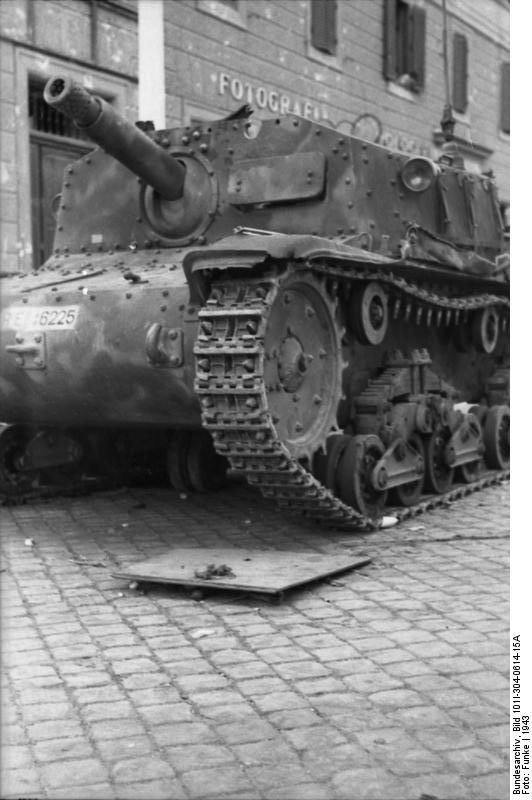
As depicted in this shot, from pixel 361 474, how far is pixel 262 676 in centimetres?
288

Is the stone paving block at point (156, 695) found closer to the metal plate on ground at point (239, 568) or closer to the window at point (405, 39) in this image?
the metal plate on ground at point (239, 568)

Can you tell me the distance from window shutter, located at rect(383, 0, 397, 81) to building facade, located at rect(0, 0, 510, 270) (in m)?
0.01

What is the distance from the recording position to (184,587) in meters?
5.27

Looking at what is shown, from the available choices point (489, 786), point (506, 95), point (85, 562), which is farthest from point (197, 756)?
point (85, 562)

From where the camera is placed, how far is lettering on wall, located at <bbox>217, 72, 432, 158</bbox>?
7223 mm

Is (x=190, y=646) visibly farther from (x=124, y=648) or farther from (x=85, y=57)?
(x=85, y=57)

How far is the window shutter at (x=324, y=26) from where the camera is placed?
16.3 feet

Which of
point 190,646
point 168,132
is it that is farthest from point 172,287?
point 190,646


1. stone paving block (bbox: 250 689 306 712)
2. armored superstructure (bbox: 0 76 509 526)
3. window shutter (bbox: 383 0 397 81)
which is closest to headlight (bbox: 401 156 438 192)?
armored superstructure (bbox: 0 76 509 526)

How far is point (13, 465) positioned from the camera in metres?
7.84

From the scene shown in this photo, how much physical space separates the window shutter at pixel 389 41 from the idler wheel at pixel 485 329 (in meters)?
3.01

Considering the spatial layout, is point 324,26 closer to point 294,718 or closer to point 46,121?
point 294,718

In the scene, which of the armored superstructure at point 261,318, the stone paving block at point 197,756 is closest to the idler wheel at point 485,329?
the armored superstructure at point 261,318

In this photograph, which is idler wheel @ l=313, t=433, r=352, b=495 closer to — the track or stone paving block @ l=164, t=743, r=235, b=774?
the track
